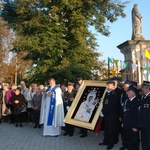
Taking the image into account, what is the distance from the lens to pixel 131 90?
6859 millimetres

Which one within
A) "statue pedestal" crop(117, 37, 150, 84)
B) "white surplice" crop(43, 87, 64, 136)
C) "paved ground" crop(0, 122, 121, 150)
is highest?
"statue pedestal" crop(117, 37, 150, 84)

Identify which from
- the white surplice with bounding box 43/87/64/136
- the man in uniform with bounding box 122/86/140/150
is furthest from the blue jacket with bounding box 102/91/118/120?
the white surplice with bounding box 43/87/64/136

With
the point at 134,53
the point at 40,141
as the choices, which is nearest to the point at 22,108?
the point at 40,141

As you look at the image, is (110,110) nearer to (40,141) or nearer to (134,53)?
(40,141)

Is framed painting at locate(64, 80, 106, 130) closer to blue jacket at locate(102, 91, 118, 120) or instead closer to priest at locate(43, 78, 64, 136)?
blue jacket at locate(102, 91, 118, 120)

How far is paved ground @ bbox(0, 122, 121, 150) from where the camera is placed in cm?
813

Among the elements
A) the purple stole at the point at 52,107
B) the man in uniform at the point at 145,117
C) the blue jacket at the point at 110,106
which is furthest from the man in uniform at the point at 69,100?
the man in uniform at the point at 145,117

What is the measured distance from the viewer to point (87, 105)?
9156 millimetres

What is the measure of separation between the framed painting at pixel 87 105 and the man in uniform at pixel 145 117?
7.00 ft

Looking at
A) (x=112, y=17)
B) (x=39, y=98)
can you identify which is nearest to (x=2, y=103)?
(x=39, y=98)

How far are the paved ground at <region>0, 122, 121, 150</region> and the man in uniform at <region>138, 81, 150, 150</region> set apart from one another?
1.61m

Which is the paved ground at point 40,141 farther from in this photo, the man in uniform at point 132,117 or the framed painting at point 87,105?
the man in uniform at point 132,117

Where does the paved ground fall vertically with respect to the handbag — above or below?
below

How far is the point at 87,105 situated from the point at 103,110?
Result: 119cm
